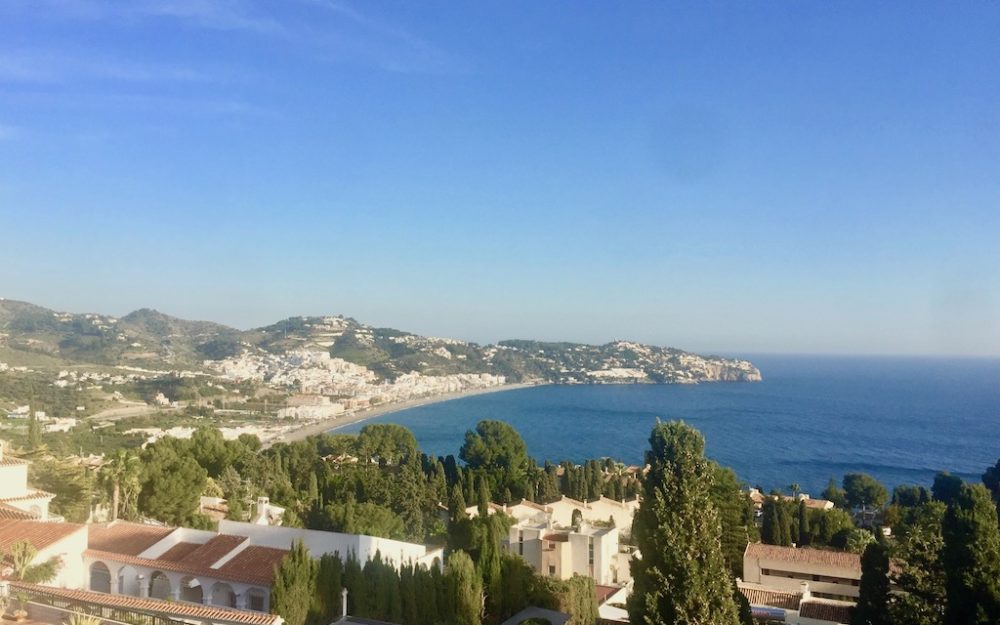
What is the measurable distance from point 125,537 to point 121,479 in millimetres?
4783

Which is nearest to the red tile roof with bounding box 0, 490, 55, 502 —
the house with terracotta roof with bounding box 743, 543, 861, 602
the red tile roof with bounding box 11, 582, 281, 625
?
the red tile roof with bounding box 11, 582, 281, 625

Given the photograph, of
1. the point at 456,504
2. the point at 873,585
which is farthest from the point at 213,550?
the point at 456,504

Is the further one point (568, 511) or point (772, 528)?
point (568, 511)

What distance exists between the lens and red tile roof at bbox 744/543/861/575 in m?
20.8

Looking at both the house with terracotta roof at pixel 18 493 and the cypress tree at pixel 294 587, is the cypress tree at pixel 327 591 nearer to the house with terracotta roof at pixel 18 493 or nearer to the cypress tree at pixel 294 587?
the cypress tree at pixel 294 587

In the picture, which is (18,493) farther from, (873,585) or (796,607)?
(796,607)

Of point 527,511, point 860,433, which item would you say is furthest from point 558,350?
point 527,511

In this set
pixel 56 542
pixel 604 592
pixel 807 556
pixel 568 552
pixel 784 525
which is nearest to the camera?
pixel 56 542

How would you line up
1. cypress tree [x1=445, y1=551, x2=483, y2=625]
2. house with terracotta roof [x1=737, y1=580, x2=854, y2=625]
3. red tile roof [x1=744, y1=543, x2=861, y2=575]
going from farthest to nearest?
red tile roof [x1=744, y1=543, x2=861, y2=575] < house with terracotta roof [x1=737, y1=580, x2=854, y2=625] < cypress tree [x1=445, y1=551, x2=483, y2=625]

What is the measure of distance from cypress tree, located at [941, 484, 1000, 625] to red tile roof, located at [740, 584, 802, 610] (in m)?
9.22

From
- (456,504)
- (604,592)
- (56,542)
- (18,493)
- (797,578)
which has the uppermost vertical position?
(18,493)

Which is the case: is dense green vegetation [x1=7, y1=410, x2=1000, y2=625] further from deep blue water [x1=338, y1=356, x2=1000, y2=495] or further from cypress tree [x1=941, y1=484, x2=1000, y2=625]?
deep blue water [x1=338, y1=356, x2=1000, y2=495]

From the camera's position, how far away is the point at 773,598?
1922cm

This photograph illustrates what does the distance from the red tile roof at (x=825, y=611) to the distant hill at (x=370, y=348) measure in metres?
105
